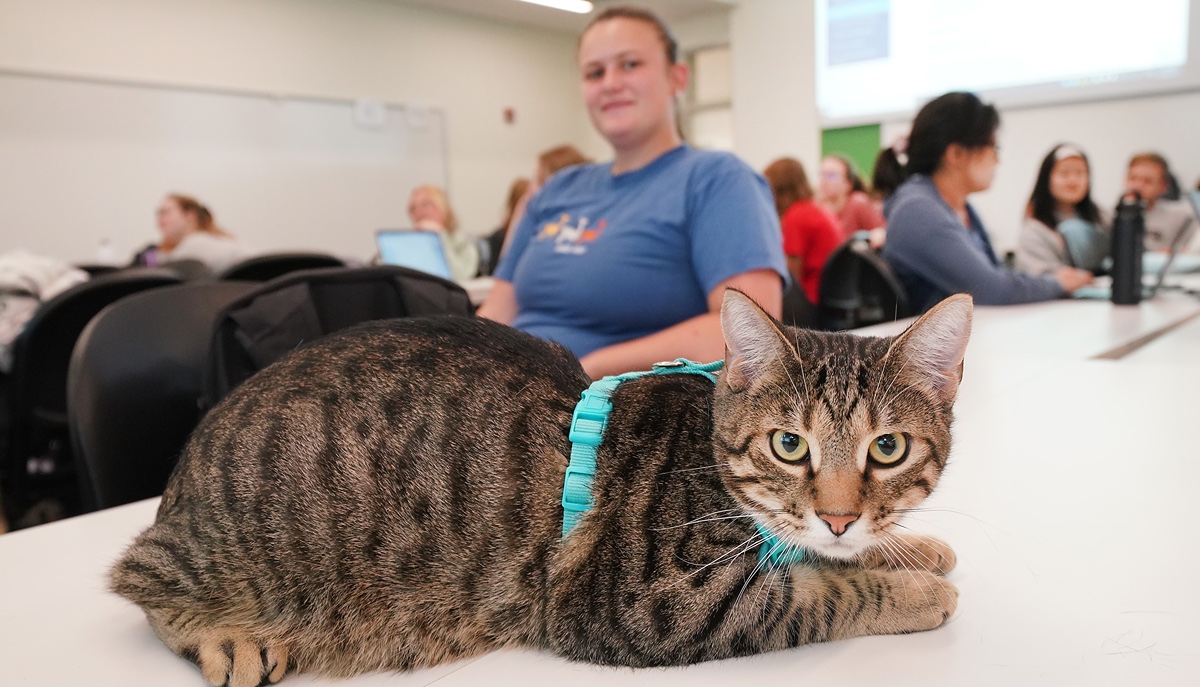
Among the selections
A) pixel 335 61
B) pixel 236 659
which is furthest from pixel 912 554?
pixel 335 61

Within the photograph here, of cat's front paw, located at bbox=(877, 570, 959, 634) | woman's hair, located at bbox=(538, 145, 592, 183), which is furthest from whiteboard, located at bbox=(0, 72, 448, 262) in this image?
cat's front paw, located at bbox=(877, 570, 959, 634)

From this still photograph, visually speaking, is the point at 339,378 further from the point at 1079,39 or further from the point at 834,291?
the point at 1079,39

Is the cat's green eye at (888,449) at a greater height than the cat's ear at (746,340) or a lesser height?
lesser

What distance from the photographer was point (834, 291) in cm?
296

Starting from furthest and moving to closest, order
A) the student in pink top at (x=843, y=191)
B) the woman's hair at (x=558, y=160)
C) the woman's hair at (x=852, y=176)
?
the woman's hair at (x=852, y=176)
the student in pink top at (x=843, y=191)
the woman's hair at (x=558, y=160)

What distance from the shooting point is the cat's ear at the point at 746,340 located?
722 millimetres

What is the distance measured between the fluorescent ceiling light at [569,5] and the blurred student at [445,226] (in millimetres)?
3042

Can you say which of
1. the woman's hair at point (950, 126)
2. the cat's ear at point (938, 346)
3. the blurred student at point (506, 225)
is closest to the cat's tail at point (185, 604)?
the cat's ear at point (938, 346)

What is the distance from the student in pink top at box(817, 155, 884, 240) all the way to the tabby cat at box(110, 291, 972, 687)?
17.4 feet

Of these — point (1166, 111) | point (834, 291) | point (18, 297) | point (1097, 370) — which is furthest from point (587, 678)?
point (1166, 111)

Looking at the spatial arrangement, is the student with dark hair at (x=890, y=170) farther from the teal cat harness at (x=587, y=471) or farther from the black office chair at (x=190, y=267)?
the black office chair at (x=190, y=267)

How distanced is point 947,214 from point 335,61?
6.18 meters

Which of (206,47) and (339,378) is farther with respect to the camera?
(206,47)

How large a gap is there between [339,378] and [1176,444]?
1.16 metres
